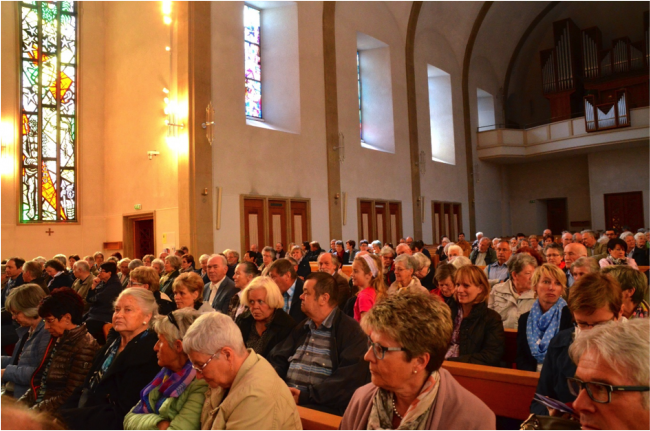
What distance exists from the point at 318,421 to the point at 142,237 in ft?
34.5

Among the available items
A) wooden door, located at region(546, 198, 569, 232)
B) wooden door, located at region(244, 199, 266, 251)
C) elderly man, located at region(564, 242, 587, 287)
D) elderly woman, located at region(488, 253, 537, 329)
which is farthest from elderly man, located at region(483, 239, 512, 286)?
wooden door, located at region(546, 198, 569, 232)

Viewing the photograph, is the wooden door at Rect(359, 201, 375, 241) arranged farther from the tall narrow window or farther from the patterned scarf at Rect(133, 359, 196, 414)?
the patterned scarf at Rect(133, 359, 196, 414)

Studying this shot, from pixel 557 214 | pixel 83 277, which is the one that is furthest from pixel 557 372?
pixel 557 214

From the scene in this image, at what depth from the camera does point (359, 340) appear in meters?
2.74

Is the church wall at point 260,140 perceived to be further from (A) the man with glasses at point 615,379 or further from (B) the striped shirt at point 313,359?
(A) the man with glasses at point 615,379

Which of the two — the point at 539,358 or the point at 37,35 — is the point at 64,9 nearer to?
the point at 37,35

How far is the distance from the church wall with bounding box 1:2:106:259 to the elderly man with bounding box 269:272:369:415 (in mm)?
10149

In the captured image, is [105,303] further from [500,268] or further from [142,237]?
[142,237]

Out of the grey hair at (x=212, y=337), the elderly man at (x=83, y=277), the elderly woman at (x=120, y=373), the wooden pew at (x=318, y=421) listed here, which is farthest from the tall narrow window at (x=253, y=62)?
the wooden pew at (x=318, y=421)

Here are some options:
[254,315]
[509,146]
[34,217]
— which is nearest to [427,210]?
[509,146]

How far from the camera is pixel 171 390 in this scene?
7.89 ft

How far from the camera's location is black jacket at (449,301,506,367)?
9.84ft

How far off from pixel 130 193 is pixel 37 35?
13.9 ft

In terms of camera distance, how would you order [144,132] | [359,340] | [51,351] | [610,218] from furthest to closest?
[610,218]
[144,132]
[51,351]
[359,340]
